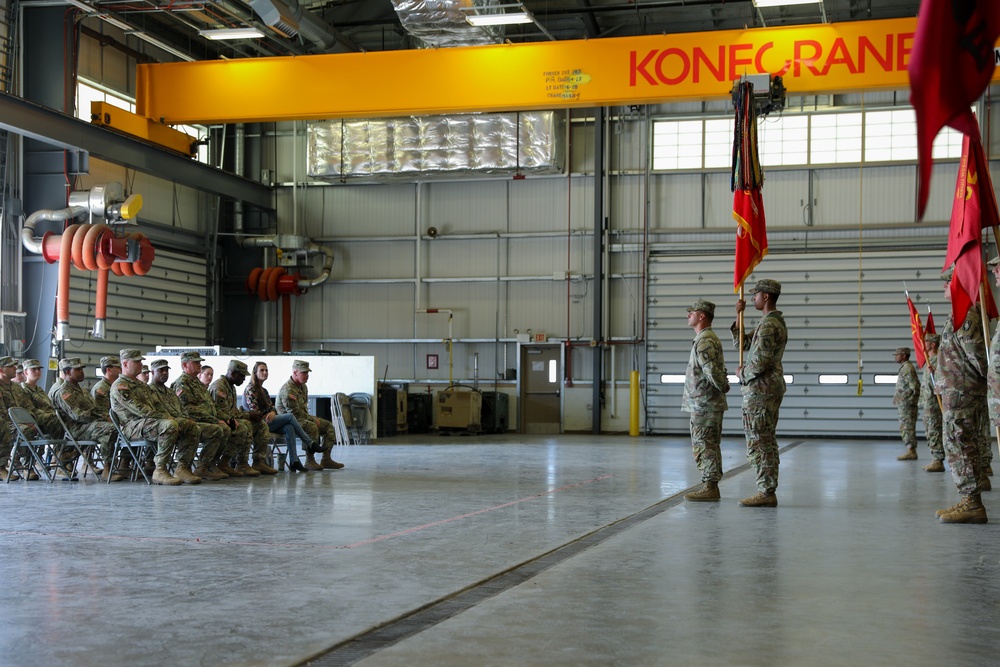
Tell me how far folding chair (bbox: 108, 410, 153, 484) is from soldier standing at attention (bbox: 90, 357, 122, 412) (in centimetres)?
49

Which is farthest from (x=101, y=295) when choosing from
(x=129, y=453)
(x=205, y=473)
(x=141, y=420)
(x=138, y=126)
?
(x=141, y=420)

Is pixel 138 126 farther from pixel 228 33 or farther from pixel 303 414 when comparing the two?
pixel 303 414

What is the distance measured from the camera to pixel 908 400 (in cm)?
1675

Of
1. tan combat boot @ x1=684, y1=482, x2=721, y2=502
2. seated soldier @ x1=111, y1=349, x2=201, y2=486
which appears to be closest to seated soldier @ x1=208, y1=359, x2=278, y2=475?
seated soldier @ x1=111, y1=349, x2=201, y2=486

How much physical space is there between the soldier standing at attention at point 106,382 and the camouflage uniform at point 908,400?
11.4 metres

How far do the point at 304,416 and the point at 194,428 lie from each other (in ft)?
7.50

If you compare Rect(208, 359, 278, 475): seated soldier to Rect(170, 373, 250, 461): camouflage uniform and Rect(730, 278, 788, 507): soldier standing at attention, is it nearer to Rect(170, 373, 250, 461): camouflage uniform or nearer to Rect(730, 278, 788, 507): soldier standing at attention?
Rect(170, 373, 250, 461): camouflage uniform

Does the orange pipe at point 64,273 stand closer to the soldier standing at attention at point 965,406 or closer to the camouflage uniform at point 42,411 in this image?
the camouflage uniform at point 42,411

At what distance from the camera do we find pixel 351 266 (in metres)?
26.1

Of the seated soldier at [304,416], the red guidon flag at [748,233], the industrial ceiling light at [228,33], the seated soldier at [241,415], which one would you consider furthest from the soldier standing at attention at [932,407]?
the industrial ceiling light at [228,33]

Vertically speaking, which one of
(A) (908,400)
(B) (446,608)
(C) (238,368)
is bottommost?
(B) (446,608)

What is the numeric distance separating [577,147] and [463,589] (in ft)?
65.7

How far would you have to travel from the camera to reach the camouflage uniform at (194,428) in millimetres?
11500

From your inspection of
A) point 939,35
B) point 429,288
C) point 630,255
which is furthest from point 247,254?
point 939,35
